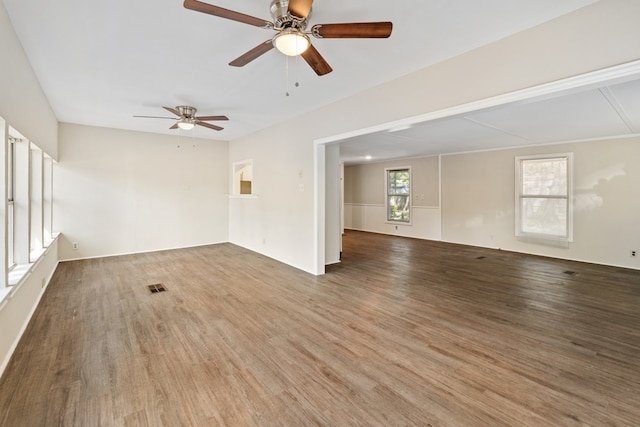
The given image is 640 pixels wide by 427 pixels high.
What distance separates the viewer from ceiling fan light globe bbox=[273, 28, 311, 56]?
76.6 inches

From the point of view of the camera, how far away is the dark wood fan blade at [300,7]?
1665 millimetres

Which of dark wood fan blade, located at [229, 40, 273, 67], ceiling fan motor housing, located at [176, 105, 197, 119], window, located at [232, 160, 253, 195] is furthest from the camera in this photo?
window, located at [232, 160, 253, 195]

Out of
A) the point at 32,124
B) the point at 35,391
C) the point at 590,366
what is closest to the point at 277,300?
the point at 35,391

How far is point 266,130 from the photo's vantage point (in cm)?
585

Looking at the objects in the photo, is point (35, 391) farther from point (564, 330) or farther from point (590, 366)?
point (564, 330)

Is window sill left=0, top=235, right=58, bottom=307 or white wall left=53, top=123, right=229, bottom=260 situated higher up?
white wall left=53, top=123, right=229, bottom=260

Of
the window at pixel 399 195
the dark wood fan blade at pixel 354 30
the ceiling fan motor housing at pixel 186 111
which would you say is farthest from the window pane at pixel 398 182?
the dark wood fan blade at pixel 354 30

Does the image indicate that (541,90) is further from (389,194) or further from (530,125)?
(389,194)

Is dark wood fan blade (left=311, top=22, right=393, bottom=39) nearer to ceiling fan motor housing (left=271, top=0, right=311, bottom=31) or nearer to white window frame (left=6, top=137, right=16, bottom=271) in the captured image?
ceiling fan motor housing (left=271, top=0, right=311, bottom=31)

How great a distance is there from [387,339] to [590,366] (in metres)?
1.55

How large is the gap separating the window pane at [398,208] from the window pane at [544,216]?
3.11 m

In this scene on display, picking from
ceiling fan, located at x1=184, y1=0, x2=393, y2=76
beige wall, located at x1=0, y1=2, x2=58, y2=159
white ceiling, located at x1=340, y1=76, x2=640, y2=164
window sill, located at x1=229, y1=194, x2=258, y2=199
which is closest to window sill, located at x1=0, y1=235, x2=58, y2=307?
beige wall, located at x1=0, y1=2, x2=58, y2=159

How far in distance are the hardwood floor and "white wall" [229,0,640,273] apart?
1.33 metres

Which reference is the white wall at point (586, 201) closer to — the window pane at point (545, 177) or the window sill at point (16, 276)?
the window pane at point (545, 177)
